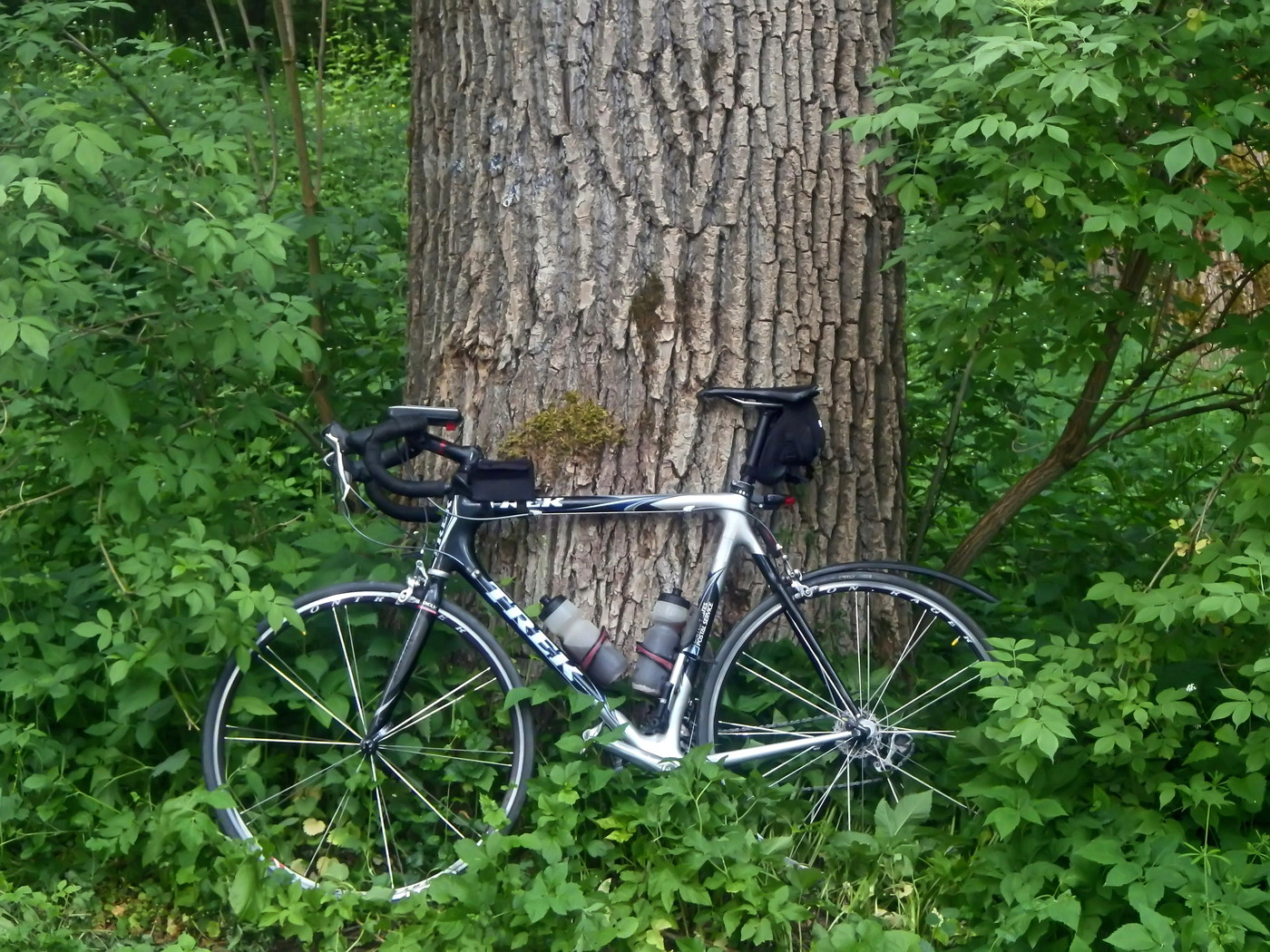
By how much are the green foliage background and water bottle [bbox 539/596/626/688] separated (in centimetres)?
20

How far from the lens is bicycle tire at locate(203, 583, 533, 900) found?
12.7ft

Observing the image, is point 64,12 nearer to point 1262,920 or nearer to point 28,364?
point 28,364

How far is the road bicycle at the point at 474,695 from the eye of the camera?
3.85 m

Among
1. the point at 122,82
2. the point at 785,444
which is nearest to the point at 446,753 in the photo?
the point at 785,444

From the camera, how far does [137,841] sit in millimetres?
3871

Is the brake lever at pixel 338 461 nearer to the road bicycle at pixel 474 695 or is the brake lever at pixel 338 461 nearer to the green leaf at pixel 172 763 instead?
the road bicycle at pixel 474 695

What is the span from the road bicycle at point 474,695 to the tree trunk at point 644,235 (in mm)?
143

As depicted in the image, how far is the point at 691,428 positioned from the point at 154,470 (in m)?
1.52

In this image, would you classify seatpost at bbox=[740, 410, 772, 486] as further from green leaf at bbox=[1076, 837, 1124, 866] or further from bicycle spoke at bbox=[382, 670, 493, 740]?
green leaf at bbox=[1076, 837, 1124, 866]

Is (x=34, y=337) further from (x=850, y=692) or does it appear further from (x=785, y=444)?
(x=850, y=692)

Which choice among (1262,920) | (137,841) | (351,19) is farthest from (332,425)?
(351,19)

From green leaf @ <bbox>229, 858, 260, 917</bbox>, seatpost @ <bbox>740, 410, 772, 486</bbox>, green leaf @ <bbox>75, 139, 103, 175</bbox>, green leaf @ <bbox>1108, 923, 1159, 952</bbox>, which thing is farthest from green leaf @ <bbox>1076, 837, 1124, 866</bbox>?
green leaf @ <bbox>75, 139, 103, 175</bbox>

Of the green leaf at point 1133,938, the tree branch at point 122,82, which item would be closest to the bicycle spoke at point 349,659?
the tree branch at point 122,82

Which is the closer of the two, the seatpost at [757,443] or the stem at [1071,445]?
the seatpost at [757,443]
